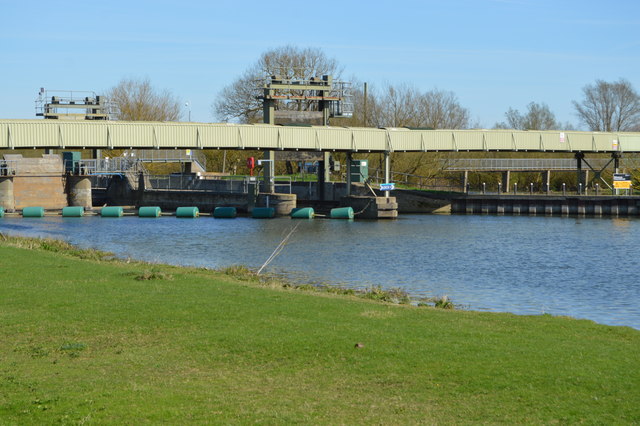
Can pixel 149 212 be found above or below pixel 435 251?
above

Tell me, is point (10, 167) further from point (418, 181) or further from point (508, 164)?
point (508, 164)

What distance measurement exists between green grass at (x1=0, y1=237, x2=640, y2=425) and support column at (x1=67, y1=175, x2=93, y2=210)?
200ft

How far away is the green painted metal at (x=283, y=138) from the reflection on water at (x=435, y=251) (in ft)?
22.1

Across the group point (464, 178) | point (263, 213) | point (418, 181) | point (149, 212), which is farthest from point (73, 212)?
point (464, 178)

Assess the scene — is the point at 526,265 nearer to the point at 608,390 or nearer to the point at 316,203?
the point at 608,390

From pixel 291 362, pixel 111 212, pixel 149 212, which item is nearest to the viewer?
pixel 291 362

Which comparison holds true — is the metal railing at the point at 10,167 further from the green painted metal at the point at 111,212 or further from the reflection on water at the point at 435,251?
the green painted metal at the point at 111,212

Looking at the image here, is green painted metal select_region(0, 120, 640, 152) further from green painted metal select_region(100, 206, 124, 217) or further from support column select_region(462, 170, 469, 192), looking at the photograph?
support column select_region(462, 170, 469, 192)

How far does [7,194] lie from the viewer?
251 ft

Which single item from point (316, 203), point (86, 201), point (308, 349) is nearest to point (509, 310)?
point (308, 349)

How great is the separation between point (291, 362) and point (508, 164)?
85878 mm

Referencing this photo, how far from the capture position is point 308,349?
15.2m

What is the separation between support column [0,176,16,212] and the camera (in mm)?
75938

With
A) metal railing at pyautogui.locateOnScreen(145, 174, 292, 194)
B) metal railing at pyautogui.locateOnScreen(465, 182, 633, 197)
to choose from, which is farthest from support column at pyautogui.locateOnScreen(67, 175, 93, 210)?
metal railing at pyautogui.locateOnScreen(465, 182, 633, 197)
